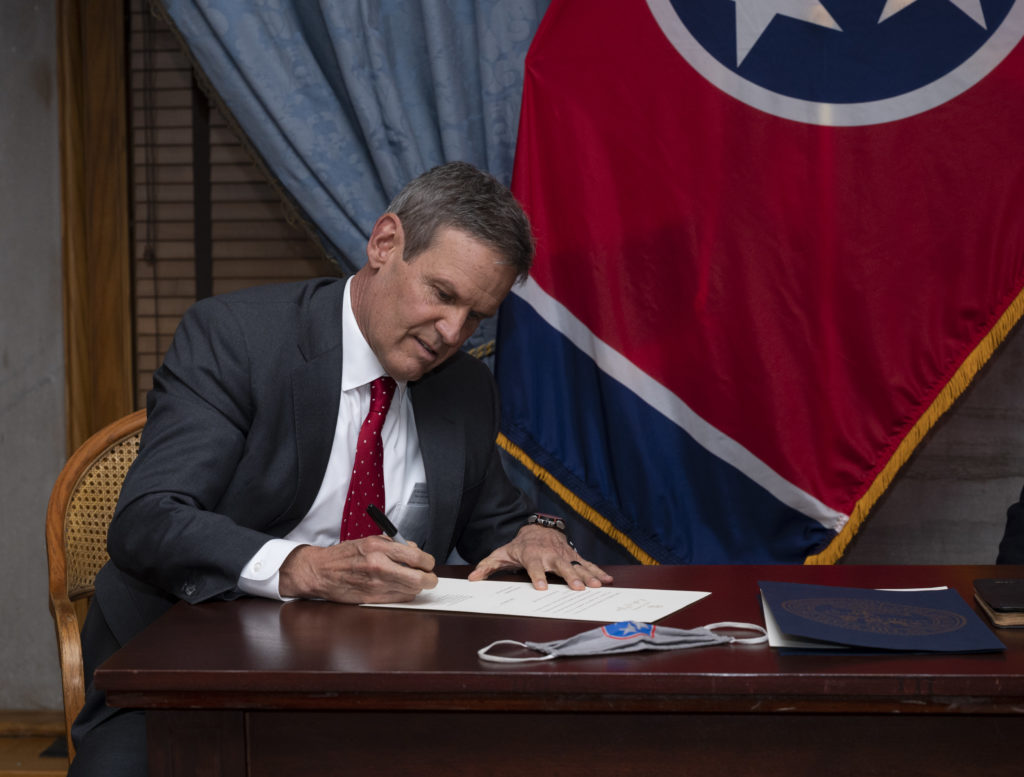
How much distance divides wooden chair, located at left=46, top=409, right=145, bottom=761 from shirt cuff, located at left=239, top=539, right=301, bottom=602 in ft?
1.98

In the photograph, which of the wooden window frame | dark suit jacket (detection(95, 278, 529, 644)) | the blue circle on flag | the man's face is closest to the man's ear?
the man's face

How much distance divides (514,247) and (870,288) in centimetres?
101

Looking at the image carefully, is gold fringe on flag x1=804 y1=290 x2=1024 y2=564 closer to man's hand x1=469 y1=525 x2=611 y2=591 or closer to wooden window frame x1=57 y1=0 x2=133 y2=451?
man's hand x1=469 y1=525 x2=611 y2=591

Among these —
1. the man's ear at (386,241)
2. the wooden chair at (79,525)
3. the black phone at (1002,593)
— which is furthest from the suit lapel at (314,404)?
the black phone at (1002,593)

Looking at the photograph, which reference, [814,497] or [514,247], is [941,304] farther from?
[514,247]

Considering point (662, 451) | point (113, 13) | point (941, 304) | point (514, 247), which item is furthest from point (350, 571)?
point (113, 13)

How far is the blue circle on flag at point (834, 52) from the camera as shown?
7.51 feet

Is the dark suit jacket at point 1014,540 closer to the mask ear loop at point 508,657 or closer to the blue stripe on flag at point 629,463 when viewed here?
the blue stripe on flag at point 629,463

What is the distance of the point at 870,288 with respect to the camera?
7.68 feet

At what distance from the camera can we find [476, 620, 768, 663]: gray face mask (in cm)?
113

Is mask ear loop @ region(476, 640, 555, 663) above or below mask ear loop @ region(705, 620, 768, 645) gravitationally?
above

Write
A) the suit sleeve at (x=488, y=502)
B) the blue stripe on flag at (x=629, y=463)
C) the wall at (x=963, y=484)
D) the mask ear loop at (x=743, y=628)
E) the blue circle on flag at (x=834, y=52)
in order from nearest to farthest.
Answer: the mask ear loop at (x=743, y=628), the suit sleeve at (x=488, y=502), the blue circle on flag at (x=834, y=52), the blue stripe on flag at (x=629, y=463), the wall at (x=963, y=484)

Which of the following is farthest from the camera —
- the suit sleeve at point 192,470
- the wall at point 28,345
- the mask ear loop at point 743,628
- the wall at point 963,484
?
the wall at point 28,345

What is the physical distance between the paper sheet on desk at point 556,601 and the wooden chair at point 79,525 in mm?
758
